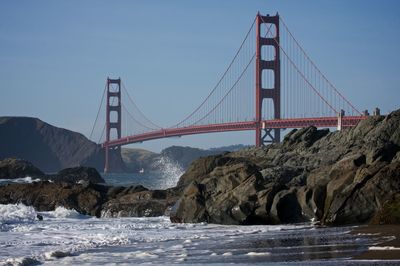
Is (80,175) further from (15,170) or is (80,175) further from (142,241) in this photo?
(142,241)

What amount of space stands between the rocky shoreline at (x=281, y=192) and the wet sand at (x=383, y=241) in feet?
1.50

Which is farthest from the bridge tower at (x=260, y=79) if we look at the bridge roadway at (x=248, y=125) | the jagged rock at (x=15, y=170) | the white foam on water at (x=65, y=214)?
the white foam on water at (x=65, y=214)

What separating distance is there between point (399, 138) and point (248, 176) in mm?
5976

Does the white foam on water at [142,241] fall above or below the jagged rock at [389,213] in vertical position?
below

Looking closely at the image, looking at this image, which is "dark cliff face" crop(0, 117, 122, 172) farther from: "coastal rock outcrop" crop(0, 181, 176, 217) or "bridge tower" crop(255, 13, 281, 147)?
"coastal rock outcrop" crop(0, 181, 176, 217)

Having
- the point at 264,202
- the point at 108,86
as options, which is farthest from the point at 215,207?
the point at 108,86

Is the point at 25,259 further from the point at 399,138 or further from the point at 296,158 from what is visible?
the point at 296,158

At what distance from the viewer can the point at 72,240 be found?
42.5 ft

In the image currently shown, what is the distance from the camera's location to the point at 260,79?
55781 millimetres

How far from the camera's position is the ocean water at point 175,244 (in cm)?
942

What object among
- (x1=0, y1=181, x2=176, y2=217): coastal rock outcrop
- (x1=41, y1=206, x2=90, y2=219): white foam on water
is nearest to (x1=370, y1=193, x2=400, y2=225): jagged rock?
(x1=0, y1=181, x2=176, y2=217): coastal rock outcrop

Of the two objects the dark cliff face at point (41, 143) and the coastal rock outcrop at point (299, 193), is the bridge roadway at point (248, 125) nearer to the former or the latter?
the coastal rock outcrop at point (299, 193)

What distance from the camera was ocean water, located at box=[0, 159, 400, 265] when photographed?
30.9ft

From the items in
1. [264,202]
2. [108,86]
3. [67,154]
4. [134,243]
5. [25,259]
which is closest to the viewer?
[25,259]
